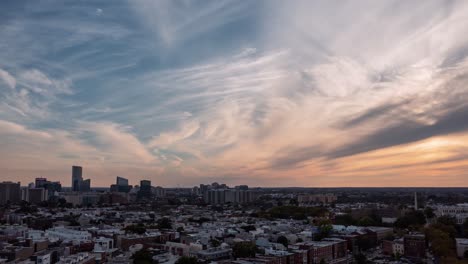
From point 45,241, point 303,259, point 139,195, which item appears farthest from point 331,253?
point 139,195

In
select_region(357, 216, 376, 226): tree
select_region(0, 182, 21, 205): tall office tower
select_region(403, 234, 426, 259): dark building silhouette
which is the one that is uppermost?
select_region(0, 182, 21, 205): tall office tower

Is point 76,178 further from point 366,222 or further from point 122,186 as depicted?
point 366,222

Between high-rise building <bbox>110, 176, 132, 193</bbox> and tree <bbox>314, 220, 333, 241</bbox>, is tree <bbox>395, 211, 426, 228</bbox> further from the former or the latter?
high-rise building <bbox>110, 176, 132, 193</bbox>

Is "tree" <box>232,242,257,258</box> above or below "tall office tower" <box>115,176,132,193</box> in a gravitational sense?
below

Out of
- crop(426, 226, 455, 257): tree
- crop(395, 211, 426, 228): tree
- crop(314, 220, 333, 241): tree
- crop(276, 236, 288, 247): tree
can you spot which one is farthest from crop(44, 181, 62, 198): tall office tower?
crop(426, 226, 455, 257): tree

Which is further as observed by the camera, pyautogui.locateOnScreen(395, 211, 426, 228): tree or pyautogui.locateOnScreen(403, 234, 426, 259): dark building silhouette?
pyautogui.locateOnScreen(395, 211, 426, 228): tree

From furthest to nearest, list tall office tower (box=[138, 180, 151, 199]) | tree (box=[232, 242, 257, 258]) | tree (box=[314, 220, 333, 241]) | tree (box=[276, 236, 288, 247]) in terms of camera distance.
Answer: tall office tower (box=[138, 180, 151, 199])
tree (box=[314, 220, 333, 241])
tree (box=[276, 236, 288, 247])
tree (box=[232, 242, 257, 258])

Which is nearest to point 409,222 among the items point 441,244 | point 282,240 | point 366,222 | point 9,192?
point 366,222

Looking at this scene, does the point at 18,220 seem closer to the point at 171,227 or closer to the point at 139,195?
the point at 171,227
